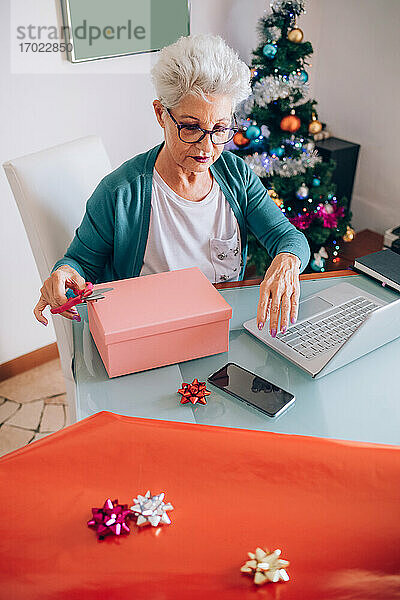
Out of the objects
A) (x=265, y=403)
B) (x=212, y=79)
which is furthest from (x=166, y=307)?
(x=212, y=79)

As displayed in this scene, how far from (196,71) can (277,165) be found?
1.34 metres

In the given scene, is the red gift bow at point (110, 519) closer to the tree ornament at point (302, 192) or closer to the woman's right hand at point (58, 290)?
the woman's right hand at point (58, 290)

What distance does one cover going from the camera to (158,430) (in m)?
0.93

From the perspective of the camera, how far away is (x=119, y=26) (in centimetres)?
224

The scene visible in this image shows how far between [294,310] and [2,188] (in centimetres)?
147

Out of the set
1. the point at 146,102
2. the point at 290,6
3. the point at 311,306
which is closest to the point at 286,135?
the point at 290,6

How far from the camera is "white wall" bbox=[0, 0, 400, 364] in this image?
214 cm

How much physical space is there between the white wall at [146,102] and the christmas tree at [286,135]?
401 millimetres

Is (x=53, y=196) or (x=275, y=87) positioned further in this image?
(x=275, y=87)

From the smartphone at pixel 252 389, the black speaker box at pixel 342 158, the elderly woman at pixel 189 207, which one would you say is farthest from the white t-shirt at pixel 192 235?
the black speaker box at pixel 342 158

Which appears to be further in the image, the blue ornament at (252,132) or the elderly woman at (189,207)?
the blue ornament at (252,132)

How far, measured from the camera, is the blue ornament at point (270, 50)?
2.41 m

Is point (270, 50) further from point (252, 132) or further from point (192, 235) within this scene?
point (192, 235)

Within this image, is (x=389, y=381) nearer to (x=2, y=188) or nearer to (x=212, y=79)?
(x=212, y=79)
